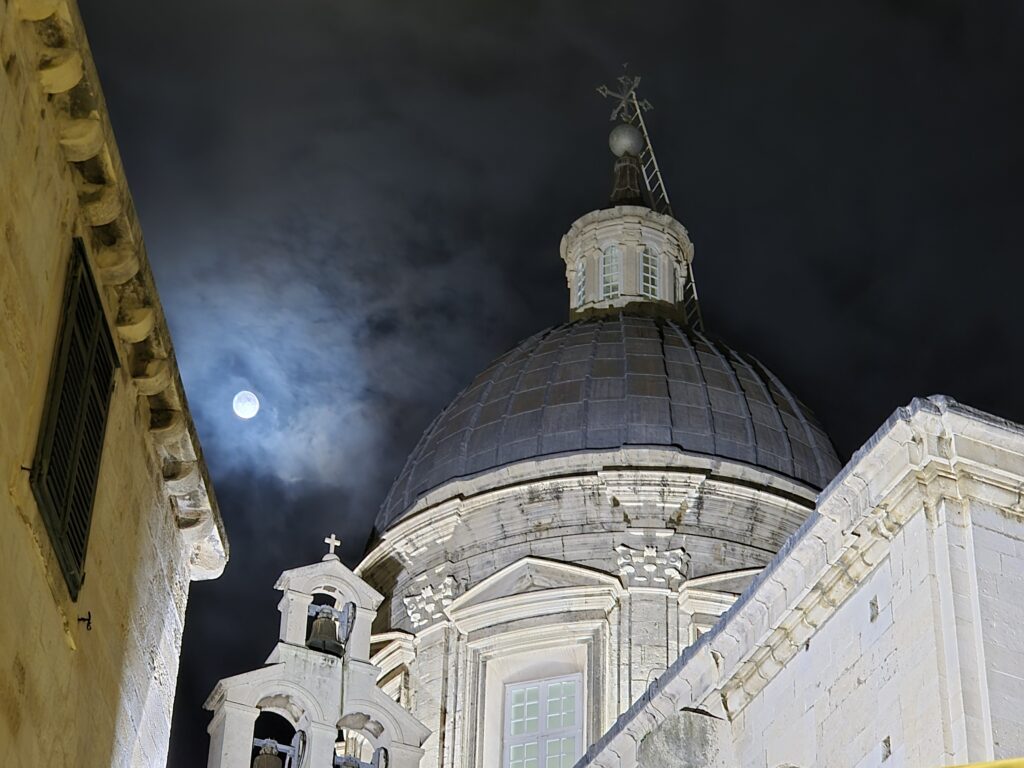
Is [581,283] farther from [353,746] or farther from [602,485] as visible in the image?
[353,746]

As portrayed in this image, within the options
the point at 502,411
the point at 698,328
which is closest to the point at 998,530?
the point at 502,411

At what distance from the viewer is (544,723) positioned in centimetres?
3584

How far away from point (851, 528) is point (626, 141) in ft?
105

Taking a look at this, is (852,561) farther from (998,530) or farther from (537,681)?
(537,681)

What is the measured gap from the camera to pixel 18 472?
13.0m

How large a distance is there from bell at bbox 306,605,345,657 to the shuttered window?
44.3 ft

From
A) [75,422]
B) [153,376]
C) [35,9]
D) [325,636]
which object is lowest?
[75,422]

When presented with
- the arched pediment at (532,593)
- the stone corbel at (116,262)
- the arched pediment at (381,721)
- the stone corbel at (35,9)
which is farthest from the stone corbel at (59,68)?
the arched pediment at (532,593)

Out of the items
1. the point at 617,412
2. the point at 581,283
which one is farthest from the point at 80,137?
the point at 581,283

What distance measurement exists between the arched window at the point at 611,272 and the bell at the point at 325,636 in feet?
53.0

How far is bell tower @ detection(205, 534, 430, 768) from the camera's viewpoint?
2641cm

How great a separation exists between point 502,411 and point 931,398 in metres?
22.8

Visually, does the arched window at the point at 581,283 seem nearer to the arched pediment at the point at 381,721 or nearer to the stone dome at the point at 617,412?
the stone dome at the point at 617,412

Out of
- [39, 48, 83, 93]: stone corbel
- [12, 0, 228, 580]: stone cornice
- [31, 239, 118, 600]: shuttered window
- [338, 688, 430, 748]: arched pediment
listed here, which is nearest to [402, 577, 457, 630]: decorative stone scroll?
[338, 688, 430, 748]: arched pediment
